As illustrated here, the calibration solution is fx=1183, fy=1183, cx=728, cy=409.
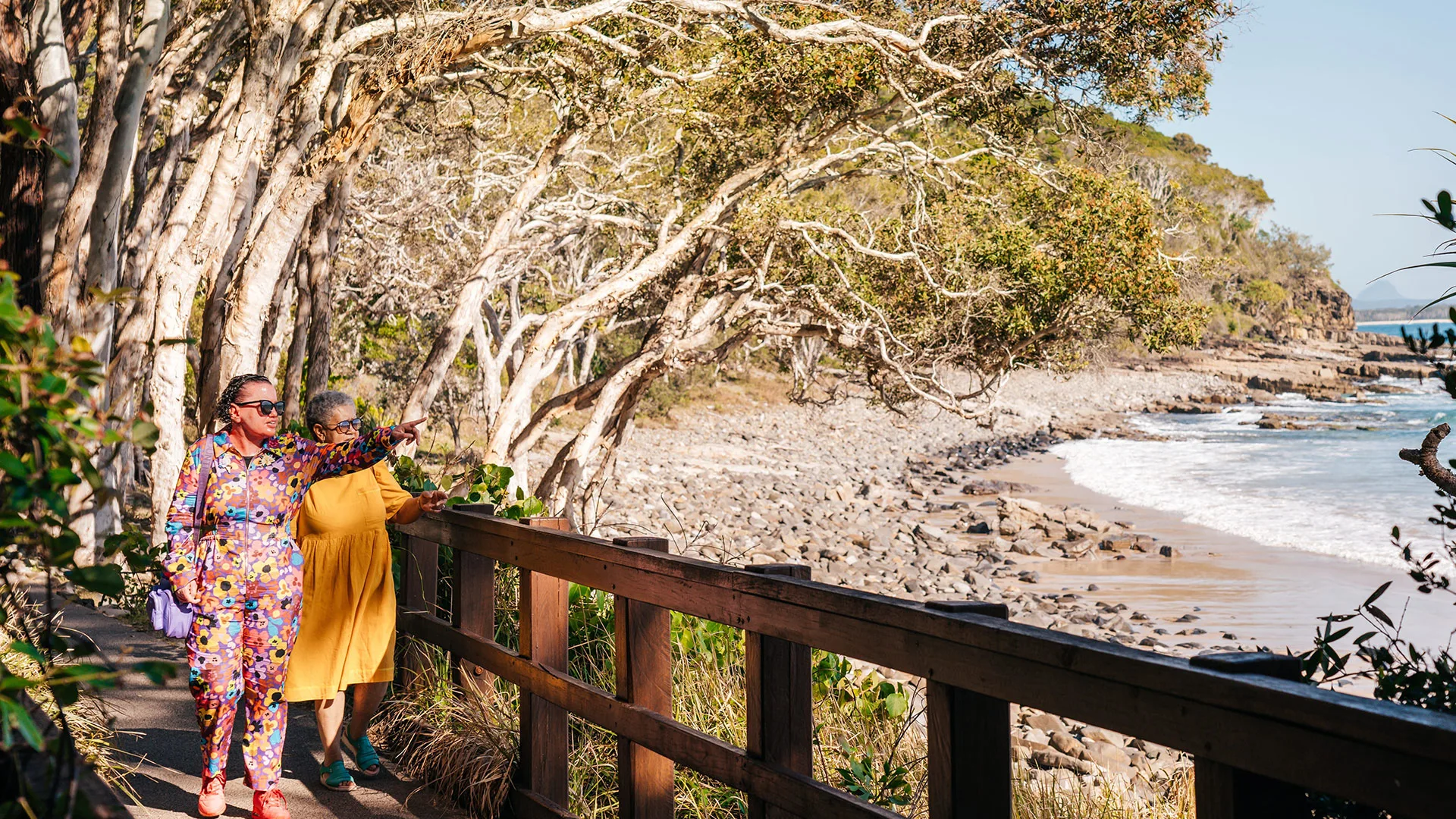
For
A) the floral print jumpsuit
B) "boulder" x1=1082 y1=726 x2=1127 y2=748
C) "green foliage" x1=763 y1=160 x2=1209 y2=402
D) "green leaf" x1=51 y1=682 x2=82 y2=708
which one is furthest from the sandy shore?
"green leaf" x1=51 y1=682 x2=82 y2=708

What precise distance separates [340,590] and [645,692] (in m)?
1.80

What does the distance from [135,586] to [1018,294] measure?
1107 centimetres

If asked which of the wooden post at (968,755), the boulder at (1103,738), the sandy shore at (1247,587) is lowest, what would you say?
the sandy shore at (1247,587)

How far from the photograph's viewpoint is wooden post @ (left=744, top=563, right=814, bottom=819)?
339 cm

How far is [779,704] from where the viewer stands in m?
3.41

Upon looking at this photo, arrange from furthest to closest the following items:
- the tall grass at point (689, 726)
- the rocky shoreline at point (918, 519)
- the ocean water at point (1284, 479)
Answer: the ocean water at point (1284, 479) → the rocky shoreline at point (918, 519) → the tall grass at point (689, 726)

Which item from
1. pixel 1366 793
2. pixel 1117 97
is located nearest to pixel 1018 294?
pixel 1117 97

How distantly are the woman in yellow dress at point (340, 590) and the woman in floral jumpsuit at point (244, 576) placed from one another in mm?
204

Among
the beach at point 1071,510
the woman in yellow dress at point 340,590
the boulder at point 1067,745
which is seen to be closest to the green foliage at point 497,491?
the beach at point 1071,510

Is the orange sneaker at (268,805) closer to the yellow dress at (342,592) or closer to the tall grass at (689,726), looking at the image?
the yellow dress at (342,592)

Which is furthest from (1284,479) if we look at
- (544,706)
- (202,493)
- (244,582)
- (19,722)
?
(19,722)

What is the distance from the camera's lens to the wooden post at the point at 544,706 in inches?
184

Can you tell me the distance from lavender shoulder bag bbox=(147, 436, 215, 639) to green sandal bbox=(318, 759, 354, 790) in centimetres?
99

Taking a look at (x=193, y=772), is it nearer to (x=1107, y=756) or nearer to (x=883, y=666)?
(x=883, y=666)
